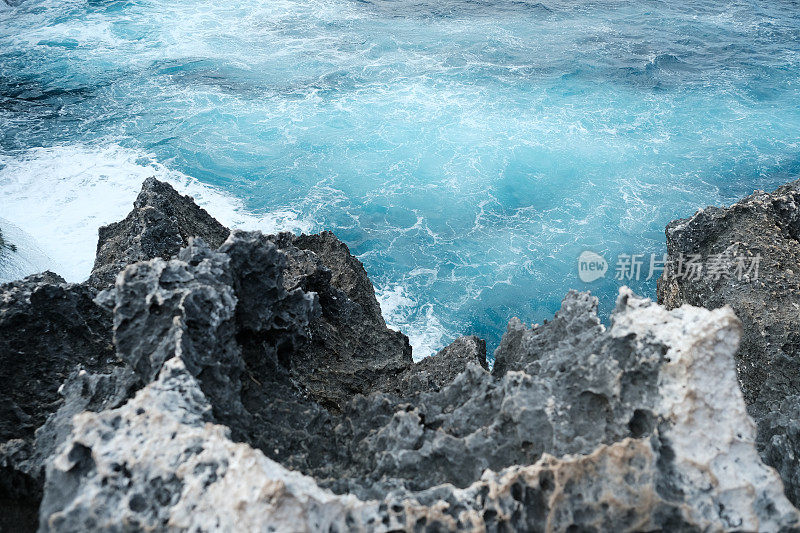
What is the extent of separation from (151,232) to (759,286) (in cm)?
1082

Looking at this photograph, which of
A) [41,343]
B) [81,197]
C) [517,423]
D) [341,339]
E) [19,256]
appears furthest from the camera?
[81,197]

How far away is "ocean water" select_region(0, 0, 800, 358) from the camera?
20453 mm

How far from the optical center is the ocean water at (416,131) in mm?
20453

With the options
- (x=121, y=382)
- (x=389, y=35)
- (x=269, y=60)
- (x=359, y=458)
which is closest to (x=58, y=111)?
(x=269, y=60)

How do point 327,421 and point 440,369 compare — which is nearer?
point 327,421

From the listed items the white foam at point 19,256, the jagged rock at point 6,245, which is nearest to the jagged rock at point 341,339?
the white foam at point 19,256

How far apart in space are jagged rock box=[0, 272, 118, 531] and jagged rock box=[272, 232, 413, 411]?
272cm

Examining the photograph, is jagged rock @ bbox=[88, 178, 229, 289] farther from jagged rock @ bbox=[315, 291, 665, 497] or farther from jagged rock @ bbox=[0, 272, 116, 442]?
jagged rock @ bbox=[315, 291, 665, 497]

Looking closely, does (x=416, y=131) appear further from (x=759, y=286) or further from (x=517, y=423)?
(x=517, y=423)

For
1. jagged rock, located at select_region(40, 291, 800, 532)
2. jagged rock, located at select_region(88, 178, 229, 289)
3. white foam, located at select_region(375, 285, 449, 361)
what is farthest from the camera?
white foam, located at select_region(375, 285, 449, 361)

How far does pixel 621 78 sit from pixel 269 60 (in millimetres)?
20978
